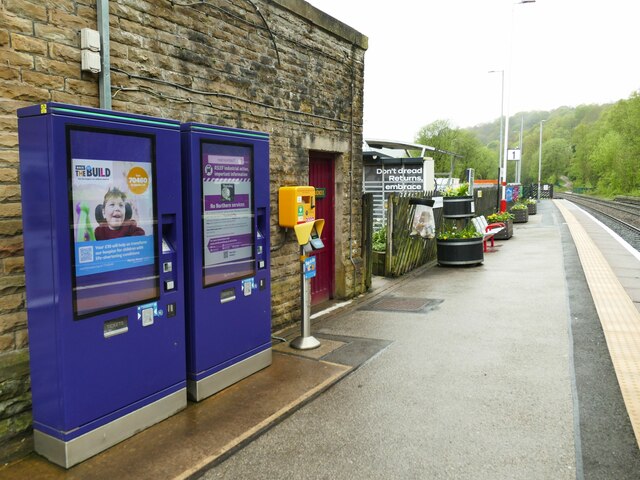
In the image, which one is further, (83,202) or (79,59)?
(79,59)

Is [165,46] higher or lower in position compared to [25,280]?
higher

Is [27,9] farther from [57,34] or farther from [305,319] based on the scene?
[305,319]

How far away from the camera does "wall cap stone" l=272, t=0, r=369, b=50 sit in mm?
7047

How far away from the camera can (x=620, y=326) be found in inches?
275

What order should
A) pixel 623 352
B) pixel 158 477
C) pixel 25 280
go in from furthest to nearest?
pixel 623 352 → pixel 25 280 → pixel 158 477

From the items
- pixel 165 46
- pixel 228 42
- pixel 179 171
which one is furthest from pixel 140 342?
pixel 228 42

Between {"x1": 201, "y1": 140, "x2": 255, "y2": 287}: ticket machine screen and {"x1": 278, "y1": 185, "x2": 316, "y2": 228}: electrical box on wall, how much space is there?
106 cm

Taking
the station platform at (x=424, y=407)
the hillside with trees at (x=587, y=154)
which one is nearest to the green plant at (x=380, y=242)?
the station platform at (x=424, y=407)

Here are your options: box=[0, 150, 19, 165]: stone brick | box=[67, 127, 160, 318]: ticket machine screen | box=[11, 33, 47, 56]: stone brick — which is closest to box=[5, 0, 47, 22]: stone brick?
box=[11, 33, 47, 56]: stone brick

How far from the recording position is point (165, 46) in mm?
5129

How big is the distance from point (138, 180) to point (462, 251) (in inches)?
382

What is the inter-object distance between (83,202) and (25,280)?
76 centimetres

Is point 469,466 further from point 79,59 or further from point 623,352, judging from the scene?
point 79,59

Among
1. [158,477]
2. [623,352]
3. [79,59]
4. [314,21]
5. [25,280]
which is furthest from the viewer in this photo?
[314,21]
